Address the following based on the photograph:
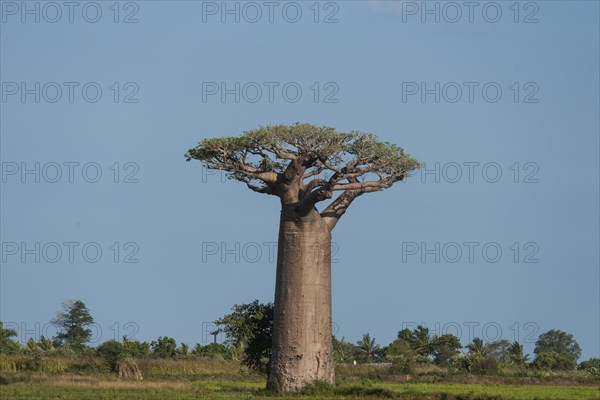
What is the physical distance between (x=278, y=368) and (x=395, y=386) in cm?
746

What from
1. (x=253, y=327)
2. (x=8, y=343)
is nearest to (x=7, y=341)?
(x=8, y=343)

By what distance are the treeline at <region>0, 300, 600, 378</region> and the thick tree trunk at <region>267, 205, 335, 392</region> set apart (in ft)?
7.07

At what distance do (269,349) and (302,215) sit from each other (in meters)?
4.71

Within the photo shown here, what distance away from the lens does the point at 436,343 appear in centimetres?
7194

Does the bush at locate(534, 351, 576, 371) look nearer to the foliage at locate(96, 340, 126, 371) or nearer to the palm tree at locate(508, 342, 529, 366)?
the palm tree at locate(508, 342, 529, 366)

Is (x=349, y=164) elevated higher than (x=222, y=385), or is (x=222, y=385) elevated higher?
(x=349, y=164)

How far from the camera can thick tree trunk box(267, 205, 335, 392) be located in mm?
33406

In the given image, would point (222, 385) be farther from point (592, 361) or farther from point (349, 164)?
point (592, 361)

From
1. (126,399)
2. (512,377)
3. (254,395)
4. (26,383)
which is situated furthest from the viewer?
(512,377)

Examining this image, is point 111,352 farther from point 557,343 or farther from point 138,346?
point 557,343

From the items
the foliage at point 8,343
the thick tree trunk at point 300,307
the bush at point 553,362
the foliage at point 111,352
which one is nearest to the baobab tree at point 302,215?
the thick tree trunk at point 300,307

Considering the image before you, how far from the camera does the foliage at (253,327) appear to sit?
3619cm

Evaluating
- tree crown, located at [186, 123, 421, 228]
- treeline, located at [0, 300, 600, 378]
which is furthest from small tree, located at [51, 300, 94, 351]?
tree crown, located at [186, 123, 421, 228]

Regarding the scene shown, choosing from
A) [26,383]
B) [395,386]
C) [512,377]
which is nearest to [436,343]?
[512,377]
